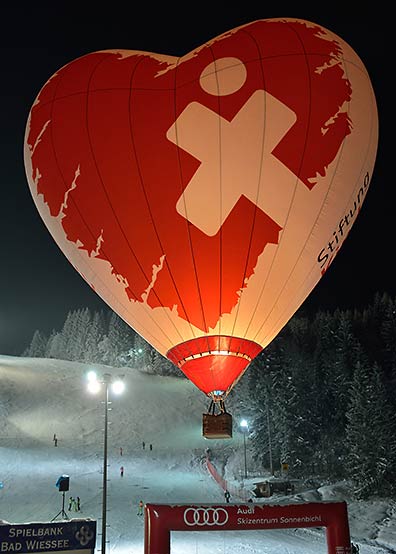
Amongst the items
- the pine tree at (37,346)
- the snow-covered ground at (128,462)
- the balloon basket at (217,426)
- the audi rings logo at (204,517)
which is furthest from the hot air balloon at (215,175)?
the pine tree at (37,346)

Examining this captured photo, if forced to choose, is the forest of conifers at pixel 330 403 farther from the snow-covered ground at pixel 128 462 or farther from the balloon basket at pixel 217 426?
the balloon basket at pixel 217 426

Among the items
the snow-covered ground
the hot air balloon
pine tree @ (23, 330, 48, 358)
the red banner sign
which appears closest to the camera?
the red banner sign

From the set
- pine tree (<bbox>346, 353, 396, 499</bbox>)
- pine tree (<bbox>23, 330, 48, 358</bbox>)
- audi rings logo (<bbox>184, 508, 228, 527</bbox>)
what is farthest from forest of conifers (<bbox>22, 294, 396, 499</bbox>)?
pine tree (<bbox>23, 330, 48, 358</bbox>)

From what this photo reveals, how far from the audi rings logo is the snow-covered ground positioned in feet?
23.1

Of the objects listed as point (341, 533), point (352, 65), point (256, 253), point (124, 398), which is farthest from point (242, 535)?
point (124, 398)

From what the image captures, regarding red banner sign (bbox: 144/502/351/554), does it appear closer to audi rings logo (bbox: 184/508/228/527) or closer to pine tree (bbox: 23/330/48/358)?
audi rings logo (bbox: 184/508/228/527)

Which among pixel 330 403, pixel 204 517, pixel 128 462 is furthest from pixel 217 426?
pixel 330 403

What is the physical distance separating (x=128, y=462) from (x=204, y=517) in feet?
87.5

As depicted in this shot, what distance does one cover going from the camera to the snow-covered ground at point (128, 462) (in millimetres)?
17609

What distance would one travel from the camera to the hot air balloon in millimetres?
9766

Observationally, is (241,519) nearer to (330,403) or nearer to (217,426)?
(217,426)

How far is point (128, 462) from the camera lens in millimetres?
34250

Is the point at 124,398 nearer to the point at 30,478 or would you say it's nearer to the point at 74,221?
the point at 30,478

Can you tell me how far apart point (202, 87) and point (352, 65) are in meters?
3.19
